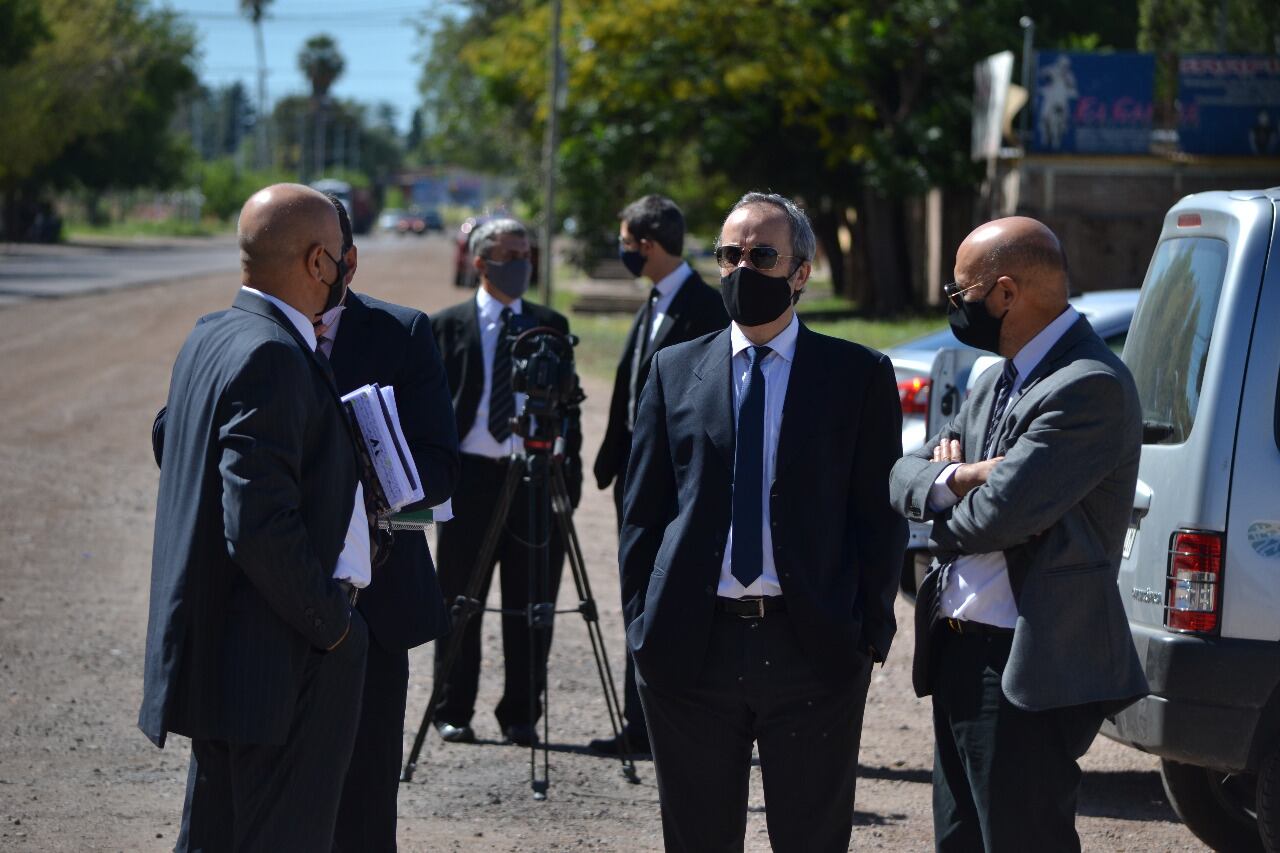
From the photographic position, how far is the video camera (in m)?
5.73

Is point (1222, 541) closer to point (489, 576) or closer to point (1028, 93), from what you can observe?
point (489, 576)

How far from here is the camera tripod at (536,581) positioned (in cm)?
580

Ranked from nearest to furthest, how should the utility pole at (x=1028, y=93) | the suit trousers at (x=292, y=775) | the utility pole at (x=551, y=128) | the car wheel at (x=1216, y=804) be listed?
1. the suit trousers at (x=292, y=775)
2. the car wheel at (x=1216, y=804)
3. the utility pole at (x=1028, y=93)
4. the utility pole at (x=551, y=128)

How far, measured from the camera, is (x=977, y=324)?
12.3ft

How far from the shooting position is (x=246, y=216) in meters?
3.38

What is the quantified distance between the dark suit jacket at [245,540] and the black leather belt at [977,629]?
4.78ft

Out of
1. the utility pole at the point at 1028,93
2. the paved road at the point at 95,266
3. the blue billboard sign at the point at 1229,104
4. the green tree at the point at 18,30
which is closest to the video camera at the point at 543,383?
the blue billboard sign at the point at 1229,104

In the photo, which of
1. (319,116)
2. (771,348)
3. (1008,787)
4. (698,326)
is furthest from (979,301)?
(319,116)

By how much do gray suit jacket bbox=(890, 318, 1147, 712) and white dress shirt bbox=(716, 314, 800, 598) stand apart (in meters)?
0.35

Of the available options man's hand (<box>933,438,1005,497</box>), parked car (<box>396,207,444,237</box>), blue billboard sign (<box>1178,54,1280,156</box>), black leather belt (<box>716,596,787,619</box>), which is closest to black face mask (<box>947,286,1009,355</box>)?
man's hand (<box>933,438,1005,497</box>)

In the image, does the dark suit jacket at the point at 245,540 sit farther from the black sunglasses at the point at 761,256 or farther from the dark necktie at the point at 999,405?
the dark necktie at the point at 999,405

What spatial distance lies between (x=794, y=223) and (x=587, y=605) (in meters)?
2.51

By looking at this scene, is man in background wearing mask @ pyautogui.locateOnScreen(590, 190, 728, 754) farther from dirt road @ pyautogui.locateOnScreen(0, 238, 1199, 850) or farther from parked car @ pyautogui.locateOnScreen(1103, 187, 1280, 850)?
parked car @ pyautogui.locateOnScreen(1103, 187, 1280, 850)

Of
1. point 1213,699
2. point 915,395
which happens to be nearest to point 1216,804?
point 1213,699
